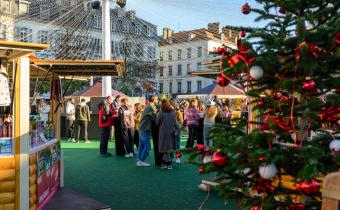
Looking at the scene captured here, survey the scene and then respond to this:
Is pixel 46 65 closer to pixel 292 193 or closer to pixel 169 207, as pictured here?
pixel 169 207

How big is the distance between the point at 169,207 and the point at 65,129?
1242 cm

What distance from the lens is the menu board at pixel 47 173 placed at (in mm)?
5797

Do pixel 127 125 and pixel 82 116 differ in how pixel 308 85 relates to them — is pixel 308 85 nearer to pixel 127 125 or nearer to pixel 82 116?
pixel 127 125

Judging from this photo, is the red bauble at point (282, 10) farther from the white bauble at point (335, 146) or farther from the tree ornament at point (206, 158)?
the tree ornament at point (206, 158)

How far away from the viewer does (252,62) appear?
112 inches

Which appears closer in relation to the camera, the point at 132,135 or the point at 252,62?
the point at 252,62

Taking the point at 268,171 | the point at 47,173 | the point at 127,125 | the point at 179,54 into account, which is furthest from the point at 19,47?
the point at 179,54

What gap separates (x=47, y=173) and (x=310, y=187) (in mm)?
4623

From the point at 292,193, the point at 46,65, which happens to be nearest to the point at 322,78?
the point at 292,193

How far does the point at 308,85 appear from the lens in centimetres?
274

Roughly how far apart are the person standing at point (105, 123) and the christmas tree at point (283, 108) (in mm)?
8605

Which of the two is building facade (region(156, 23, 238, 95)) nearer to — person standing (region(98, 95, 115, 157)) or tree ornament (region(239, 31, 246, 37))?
person standing (region(98, 95, 115, 157))

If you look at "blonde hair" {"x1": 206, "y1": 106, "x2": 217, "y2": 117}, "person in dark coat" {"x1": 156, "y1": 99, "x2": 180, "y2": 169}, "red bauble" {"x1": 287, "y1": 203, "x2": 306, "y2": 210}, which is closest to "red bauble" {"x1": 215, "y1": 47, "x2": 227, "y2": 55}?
"red bauble" {"x1": 287, "y1": 203, "x2": 306, "y2": 210}

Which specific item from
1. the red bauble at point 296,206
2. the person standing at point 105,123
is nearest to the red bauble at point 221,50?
the red bauble at point 296,206
